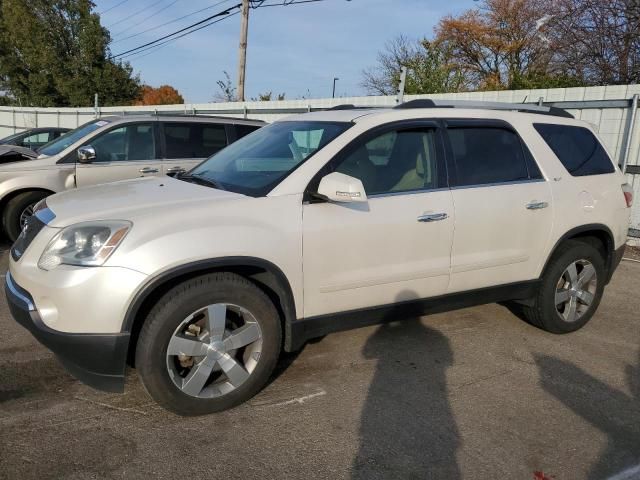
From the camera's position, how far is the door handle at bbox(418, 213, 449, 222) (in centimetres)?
348

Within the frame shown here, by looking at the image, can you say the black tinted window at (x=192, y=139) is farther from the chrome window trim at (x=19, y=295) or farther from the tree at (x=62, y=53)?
the tree at (x=62, y=53)

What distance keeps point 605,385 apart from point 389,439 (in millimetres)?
1788

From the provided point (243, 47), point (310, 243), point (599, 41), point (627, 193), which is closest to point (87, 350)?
point (310, 243)

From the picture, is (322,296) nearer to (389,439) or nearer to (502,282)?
(389,439)

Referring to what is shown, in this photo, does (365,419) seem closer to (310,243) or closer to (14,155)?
(310,243)

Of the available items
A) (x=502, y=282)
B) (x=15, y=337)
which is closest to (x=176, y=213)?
(x=15, y=337)

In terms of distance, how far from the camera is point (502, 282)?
13.2 ft

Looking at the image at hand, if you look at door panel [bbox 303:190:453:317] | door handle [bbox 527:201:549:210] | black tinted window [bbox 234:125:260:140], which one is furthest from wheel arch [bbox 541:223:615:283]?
black tinted window [bbox 234:125:260:140]

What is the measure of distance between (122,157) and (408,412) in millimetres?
5315

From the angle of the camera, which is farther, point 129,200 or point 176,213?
point 129,200

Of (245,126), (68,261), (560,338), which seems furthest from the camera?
(245,126)

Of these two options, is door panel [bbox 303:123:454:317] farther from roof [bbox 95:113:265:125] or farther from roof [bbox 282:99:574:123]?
roof [bbox 95:113:265:125]

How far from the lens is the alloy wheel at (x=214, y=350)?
2871mm

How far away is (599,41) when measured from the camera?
747 inches
